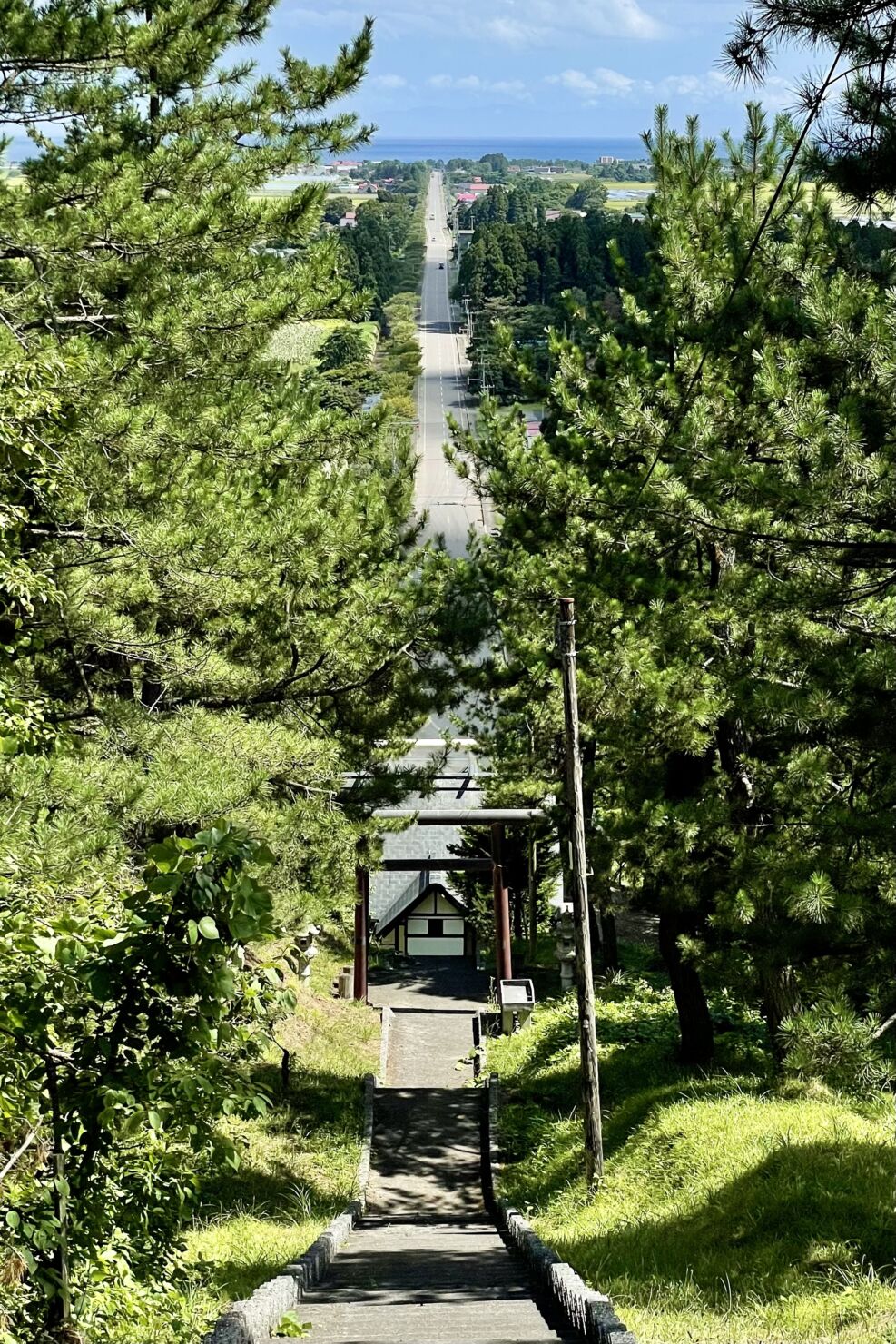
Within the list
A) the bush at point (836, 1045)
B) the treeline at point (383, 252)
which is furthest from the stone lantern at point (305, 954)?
the treeline at point (383, 252)

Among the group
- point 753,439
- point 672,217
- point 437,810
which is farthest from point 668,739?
point 437,810

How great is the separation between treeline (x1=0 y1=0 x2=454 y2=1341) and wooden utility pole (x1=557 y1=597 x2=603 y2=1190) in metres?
2.70

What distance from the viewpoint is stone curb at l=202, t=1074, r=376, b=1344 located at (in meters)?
7.14

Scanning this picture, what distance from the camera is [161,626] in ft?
47.5

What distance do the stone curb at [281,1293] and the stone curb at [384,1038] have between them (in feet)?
20.9

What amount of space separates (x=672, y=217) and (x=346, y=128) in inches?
148

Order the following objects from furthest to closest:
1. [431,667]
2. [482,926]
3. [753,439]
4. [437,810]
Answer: [482,926] → [437,810] → [431,667] → [753,439]

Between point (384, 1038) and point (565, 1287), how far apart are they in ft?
47.3

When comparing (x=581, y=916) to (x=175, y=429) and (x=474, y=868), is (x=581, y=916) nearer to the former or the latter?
(x=175, y=429)

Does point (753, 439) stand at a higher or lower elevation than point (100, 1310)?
higher

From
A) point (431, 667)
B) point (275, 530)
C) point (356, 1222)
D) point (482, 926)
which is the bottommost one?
point (482, 926)

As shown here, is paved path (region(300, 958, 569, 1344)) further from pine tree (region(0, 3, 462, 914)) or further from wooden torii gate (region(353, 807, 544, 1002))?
pine tree (region(0, 3, 462, 914))

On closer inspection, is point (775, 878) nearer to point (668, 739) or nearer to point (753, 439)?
point (668, 739)

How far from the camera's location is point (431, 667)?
17094 millimetres
